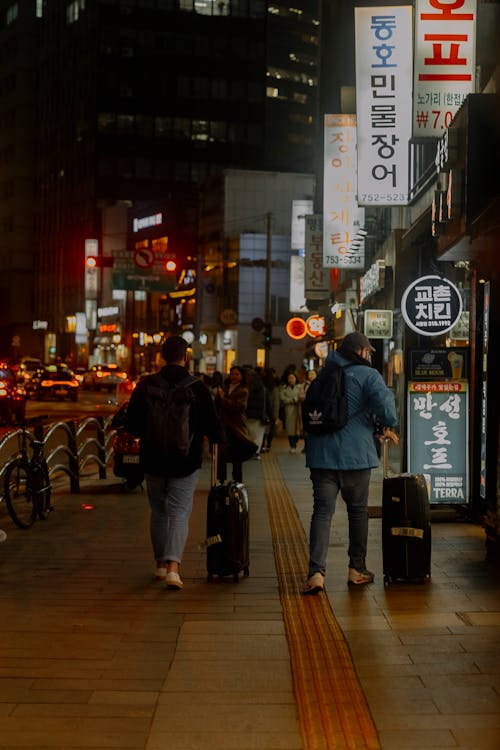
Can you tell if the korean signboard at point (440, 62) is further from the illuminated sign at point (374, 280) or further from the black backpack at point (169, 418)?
the illuminated sign at point (374, 280)

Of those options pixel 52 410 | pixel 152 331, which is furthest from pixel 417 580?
pixel 152 331

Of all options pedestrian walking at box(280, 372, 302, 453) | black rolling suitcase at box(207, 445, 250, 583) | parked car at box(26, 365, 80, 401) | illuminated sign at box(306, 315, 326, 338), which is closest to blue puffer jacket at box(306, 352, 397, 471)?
black rolling suitcase at box(207, 445, 250, 583)

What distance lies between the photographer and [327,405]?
27.0ft

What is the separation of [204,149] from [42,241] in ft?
82.8

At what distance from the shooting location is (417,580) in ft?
28.1

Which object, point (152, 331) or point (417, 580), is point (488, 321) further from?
point (152, 331)

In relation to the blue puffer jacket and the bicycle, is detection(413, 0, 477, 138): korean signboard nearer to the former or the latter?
the blue puffer jacket

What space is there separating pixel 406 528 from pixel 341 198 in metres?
17.7

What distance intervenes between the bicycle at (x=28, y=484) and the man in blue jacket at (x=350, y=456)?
14.5ft

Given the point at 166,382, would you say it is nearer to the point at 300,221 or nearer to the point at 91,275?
the point at 300,221

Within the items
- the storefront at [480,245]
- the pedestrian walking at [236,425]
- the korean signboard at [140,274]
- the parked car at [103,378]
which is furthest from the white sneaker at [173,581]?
the parked car at [103,378]

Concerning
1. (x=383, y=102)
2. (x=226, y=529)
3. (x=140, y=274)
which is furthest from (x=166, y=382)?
(x=140, y=274)

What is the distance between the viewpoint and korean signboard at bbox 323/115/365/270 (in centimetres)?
2433

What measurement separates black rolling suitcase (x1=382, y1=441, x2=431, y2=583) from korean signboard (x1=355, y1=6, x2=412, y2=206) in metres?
9.27
